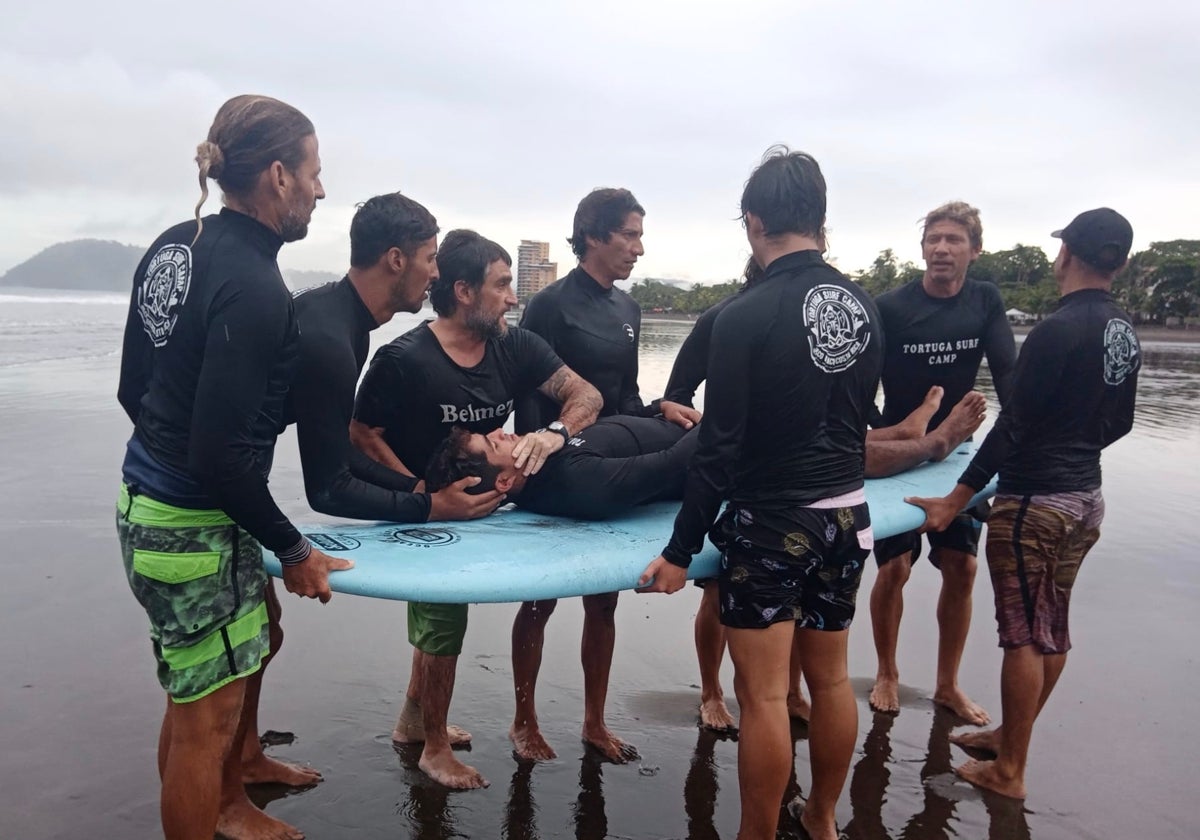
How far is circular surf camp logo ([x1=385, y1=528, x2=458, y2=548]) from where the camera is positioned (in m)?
3.00

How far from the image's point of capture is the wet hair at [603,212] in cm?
406

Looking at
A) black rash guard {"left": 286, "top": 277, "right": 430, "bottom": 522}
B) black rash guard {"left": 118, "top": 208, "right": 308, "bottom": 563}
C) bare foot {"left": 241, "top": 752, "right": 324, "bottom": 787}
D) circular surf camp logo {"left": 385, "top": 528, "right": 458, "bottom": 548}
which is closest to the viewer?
black rash guard {"left": 118, "top": 208, "right": 308, "bottom": 563}

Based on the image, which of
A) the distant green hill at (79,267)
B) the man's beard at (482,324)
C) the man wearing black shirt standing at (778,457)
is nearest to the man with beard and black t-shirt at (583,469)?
the man's beard at (482,324)

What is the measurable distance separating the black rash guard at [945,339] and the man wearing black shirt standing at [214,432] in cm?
301

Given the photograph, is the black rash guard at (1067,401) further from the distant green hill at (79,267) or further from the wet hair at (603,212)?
the distant green hill at (79,267)

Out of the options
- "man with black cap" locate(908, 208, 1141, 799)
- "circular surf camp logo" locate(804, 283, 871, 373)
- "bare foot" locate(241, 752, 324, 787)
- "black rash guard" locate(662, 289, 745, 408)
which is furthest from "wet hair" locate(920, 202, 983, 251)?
"bare foot" locate(241, 752, 324, 787)

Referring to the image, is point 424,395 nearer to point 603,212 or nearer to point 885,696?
point 603,212

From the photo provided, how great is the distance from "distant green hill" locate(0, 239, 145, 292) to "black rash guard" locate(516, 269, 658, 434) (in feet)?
524

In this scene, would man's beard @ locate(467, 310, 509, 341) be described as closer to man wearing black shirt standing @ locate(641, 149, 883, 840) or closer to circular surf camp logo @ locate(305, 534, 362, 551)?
circular surf camp logo @ locate(305, 534, 362, 551)

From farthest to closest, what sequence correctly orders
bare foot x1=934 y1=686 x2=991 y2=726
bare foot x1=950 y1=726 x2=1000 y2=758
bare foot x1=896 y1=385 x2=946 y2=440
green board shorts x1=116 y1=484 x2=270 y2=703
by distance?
1. bare foot x1=896 y1=385 x2=946 y2=440
2. bare foot x1=934 y1=686 x2=991 y2=726
3. bare foot x1=950 y1=726 x2=1000 y2=758
4. green board shorts x1=116 y1=484 x2=270 y2=703

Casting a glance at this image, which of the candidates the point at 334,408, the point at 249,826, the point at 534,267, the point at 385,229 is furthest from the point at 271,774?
the point at 534,267

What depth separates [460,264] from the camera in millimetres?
3418

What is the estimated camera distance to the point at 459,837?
2889 millimetres

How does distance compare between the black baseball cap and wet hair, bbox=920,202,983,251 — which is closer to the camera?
the black baseball cap
